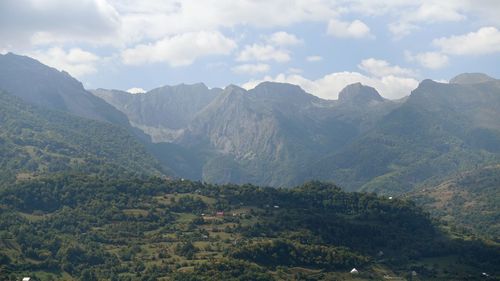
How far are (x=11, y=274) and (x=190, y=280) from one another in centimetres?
4953

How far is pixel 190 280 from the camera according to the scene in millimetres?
199625

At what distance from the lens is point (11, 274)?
198125mm

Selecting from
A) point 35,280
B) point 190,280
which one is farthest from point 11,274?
point 190,280

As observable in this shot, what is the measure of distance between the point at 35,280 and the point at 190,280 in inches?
1686

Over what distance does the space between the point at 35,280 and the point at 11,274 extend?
22.6 ft

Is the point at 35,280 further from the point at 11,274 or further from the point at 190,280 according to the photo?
the point at 190,280

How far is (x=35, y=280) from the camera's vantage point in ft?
650
